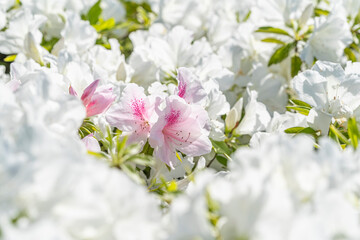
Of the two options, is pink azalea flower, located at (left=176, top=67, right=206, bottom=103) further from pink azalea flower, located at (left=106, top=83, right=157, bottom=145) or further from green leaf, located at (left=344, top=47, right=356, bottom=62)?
green leaf, located at (left=344, top=47, right=356, bottom=62)

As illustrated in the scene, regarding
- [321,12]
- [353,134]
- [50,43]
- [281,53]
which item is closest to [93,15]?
[50,43]

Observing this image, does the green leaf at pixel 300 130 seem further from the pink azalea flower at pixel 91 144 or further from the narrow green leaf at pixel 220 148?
the pink azalea flower at pixel 91 144

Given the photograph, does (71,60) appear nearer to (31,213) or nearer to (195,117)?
(195,117)

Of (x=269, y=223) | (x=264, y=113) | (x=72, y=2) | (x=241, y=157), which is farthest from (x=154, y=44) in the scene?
(x=269, y=223)

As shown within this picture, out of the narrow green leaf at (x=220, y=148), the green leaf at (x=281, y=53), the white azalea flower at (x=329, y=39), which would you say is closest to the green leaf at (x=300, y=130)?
the narrow green leaf at (x=220, y=148)

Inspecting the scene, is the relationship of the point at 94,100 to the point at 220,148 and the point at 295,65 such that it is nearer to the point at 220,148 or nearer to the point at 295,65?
the point at 220,148

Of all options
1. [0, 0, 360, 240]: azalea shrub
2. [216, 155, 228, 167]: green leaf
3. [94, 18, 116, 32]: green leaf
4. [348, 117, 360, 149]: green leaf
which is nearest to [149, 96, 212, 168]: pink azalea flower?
[0, 0, 360, 240]: azalea shrub

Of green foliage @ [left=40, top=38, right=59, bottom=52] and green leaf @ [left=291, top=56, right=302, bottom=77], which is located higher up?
green leaf @ [left=291, top=56, right=302, bottom=77]
